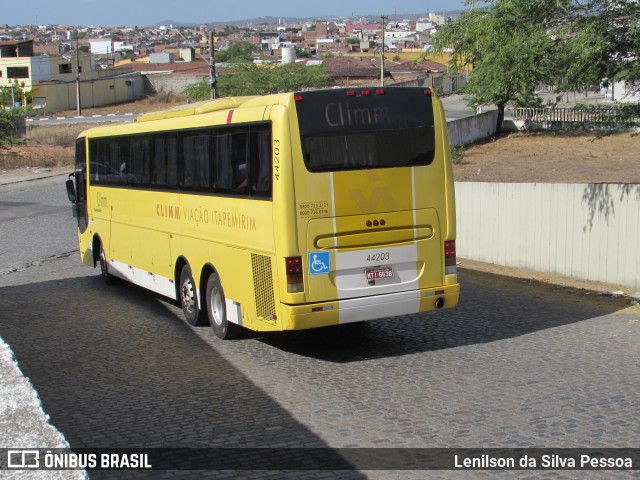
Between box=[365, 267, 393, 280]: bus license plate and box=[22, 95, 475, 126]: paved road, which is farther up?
box=[22, 95, 475, 126]: paved road

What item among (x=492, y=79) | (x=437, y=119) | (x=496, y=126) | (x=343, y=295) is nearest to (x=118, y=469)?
(x=343, y=295)

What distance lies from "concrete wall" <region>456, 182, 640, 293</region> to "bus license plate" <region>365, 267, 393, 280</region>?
597cm

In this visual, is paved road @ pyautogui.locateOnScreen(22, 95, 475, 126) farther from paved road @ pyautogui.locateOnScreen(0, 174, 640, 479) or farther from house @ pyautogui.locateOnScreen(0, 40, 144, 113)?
paved road @ pyautogui.locateOnScreen(0, 174, 640, 479)

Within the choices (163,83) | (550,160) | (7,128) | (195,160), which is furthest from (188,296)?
(163,83)

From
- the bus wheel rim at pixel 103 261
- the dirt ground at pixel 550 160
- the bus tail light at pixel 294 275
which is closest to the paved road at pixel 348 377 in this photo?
the bus tail light at pixel 294 275

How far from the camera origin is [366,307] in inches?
421

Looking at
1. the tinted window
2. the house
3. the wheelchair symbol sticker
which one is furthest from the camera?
the house

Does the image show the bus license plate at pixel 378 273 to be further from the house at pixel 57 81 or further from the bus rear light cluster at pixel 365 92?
the house at pixel 57 81

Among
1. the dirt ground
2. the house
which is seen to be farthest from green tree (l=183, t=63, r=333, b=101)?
the house

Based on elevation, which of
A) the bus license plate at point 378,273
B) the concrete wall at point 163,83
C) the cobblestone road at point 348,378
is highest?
the concrete wall at point 163,83

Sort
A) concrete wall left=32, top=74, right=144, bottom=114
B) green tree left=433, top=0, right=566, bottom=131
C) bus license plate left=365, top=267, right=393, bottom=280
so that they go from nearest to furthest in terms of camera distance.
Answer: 1. bus license plate left=365, top=267, right=393, bottom=280
2. green tree left=433, top=0, right=566, bottom=131
3. concrete wall left=32, top=74, right=144, bottom=114

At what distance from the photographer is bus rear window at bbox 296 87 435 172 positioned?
A: 412 inches

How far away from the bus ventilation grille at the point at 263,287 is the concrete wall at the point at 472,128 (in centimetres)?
3563

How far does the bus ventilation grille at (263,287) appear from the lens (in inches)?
419
